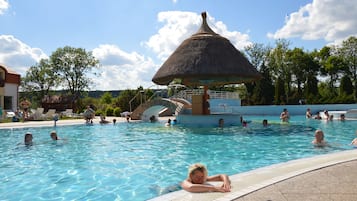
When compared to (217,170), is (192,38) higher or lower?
higher

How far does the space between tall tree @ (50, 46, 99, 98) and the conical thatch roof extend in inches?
1075

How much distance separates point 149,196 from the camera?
5305 mm

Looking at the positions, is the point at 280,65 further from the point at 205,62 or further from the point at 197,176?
the point at 197,176

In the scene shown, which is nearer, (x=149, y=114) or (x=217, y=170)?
(x=217, y=170)

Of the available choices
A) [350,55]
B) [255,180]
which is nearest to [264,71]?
[350,55]

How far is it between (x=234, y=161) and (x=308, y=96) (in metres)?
32.1

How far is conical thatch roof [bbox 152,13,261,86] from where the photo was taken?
727 inches

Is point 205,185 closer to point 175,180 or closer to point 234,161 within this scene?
point 175,180

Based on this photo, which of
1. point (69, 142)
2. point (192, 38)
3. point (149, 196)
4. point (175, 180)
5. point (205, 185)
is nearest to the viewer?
point (205, 185)

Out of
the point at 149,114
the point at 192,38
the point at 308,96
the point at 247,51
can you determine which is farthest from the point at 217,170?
the point at 247,51

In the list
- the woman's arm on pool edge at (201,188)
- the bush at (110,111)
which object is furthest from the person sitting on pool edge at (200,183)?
the bush at (110,111)

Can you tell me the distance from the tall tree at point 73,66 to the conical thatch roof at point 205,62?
89.6ft

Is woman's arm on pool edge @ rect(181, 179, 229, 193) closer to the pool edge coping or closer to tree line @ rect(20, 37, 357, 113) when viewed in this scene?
the pool edge coping

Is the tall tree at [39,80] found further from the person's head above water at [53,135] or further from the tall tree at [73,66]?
the person's head above water at [53,135]
